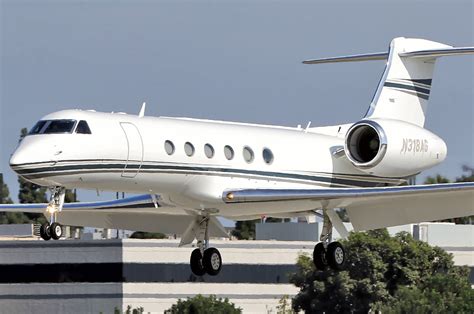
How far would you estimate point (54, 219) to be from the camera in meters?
36.5

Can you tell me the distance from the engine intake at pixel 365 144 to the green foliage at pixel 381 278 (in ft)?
94.3

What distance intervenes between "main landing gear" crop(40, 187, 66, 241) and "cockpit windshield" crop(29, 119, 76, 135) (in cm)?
129

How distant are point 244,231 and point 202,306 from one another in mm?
34462

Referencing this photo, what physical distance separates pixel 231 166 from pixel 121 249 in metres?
32.3

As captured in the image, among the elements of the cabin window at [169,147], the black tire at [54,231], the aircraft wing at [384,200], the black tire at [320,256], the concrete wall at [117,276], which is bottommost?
the black tire at [54,231]

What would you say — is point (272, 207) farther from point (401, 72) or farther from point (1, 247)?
point (1, 247)

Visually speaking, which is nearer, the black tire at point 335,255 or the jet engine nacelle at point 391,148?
the jet engine nacelle at point 391,148

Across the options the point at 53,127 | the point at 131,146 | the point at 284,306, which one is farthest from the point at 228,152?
the point at 284,306

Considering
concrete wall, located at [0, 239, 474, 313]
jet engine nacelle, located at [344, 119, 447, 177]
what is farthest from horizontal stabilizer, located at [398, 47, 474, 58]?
concrete wall, located at [0, 239, 474, 313]

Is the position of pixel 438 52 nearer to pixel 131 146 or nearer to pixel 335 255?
pixel 335 255

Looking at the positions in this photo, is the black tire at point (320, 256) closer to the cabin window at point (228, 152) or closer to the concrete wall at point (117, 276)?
the cabin window at point (228, 152)

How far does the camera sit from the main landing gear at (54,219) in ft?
119

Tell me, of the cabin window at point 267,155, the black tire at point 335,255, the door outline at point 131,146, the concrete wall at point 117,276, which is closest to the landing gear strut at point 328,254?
the black tire at point 335,255

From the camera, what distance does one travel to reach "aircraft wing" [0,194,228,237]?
4166cm
